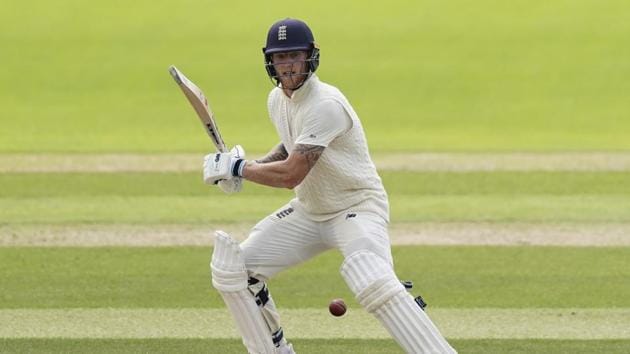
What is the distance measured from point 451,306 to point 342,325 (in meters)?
0.78

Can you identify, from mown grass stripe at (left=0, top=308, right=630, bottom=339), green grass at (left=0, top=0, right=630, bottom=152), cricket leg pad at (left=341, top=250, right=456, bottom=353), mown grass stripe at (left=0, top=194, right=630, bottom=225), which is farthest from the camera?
green grass at (left=0, top=0, right=630, bottom=152)

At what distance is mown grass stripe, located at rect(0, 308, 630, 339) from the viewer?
284 inches

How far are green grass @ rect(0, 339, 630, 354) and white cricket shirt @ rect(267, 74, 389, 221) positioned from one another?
0.98 meters

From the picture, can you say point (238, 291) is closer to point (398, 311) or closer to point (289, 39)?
point (398, 311)

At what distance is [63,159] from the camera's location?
14.2 meters

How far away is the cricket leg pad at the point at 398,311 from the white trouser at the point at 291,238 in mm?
395

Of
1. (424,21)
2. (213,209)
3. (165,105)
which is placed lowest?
(213,209)

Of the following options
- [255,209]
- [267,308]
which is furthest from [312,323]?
[255,209]

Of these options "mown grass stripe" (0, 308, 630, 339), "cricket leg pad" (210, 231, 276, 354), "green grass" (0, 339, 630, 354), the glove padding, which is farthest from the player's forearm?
"mown grass stripe" (0, 308, 630, 339)

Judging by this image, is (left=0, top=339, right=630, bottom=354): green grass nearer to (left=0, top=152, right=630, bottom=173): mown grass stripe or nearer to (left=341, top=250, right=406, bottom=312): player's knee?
(left=341, top=250, right=406, bottom=312): player's knee

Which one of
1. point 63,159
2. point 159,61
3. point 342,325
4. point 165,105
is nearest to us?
point 342,325

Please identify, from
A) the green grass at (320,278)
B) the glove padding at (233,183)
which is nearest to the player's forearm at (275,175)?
the glove padding at (233,183)

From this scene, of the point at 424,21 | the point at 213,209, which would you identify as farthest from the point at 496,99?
the point at 213,209

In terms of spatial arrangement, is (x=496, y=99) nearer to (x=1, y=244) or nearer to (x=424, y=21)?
(x=424, y=21)
